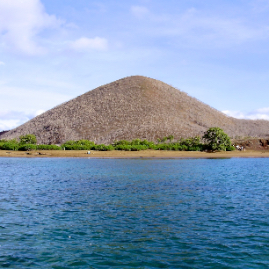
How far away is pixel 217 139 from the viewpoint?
60188mm

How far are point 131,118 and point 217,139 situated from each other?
44957 millimetres

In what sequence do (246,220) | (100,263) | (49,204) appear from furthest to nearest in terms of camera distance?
(49,204), (246,220), (100,263)

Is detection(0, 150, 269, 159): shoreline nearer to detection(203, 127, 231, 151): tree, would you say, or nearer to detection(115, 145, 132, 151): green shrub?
detection(203, 127, 231, 151): tree

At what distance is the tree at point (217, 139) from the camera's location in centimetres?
5988

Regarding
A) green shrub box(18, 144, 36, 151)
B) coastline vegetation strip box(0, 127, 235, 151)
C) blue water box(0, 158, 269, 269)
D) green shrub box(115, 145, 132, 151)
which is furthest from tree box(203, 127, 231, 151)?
blue water box(0, 158, 269, 269)

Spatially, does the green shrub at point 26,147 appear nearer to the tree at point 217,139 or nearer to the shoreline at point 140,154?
the shoreline at point 140,154

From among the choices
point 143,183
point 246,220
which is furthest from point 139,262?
point 143,183

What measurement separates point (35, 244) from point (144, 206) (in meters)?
6.59

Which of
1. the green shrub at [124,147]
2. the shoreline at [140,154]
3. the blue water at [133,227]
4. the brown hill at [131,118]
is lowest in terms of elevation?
the blue water at [133,227]

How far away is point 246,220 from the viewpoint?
44.3ft

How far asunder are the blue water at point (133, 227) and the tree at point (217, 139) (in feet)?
128

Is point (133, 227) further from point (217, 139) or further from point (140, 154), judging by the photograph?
point (217, 139)

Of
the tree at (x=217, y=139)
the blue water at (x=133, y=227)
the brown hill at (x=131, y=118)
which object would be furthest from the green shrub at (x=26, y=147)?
the blue water at (x=133, y=227)

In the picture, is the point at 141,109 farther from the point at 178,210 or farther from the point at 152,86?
the point at 178,210
